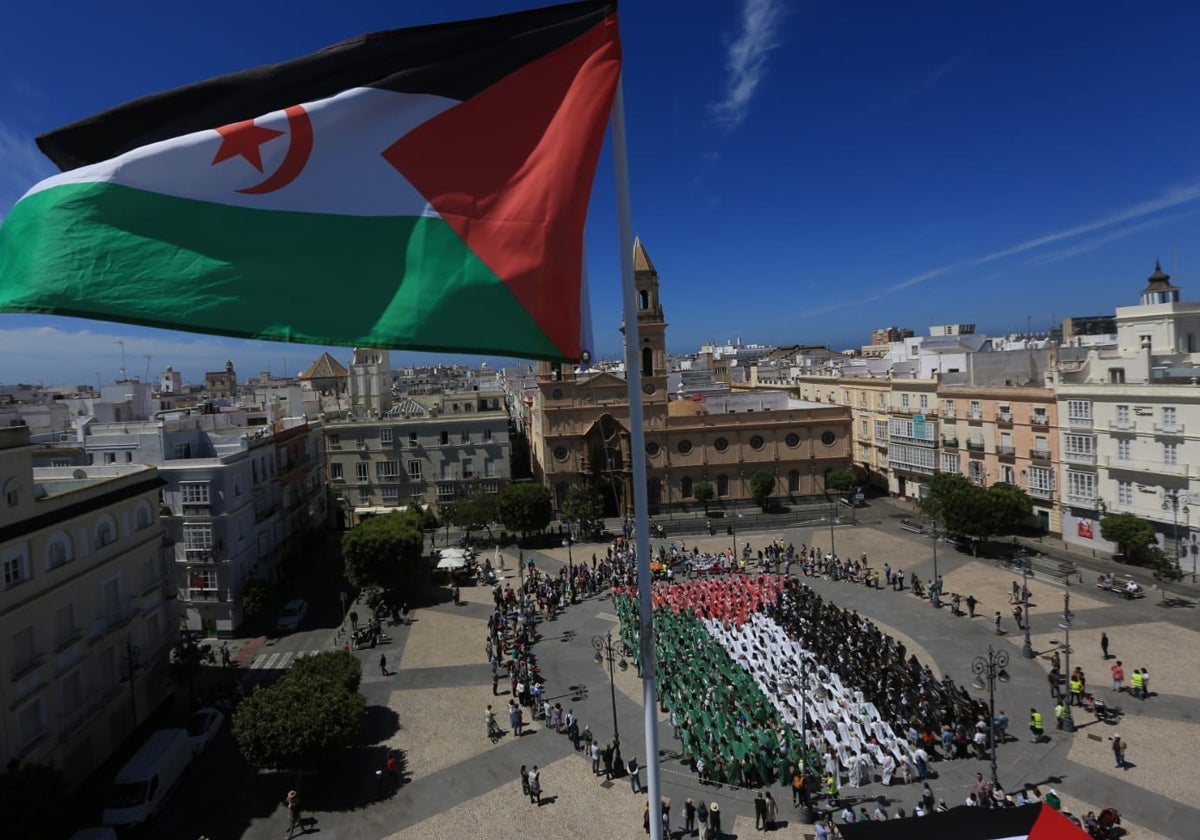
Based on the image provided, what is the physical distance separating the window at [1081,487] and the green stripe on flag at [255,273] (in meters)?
42.1

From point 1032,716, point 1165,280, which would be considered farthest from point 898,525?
point 1032,716

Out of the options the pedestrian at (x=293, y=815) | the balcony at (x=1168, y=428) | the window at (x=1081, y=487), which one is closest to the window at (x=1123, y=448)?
the balcony at (x=1168, y=428)

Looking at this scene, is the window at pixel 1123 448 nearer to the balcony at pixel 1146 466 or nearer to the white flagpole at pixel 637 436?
the balcony at pixel 1146 466

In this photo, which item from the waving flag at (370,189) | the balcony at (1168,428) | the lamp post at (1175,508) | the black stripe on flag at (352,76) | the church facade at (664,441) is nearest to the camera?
the waving flag at (370,189)

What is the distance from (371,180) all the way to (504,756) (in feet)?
60.4

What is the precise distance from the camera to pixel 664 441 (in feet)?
175

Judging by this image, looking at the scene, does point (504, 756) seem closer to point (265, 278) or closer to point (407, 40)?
point (265, 278)

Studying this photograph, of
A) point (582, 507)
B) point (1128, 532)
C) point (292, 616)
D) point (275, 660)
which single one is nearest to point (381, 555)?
point (292, 616)

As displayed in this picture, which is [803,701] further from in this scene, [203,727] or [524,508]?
[524,508]

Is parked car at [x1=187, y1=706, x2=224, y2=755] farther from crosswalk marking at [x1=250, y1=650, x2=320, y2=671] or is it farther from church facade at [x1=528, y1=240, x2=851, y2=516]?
church facade at [x1=528, y1=240, x2=851, y2=516]

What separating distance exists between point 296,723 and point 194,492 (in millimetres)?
17251

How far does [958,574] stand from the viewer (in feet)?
116

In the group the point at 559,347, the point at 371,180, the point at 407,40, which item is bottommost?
the point at 559,347

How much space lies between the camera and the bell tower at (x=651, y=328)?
52.3 meters
